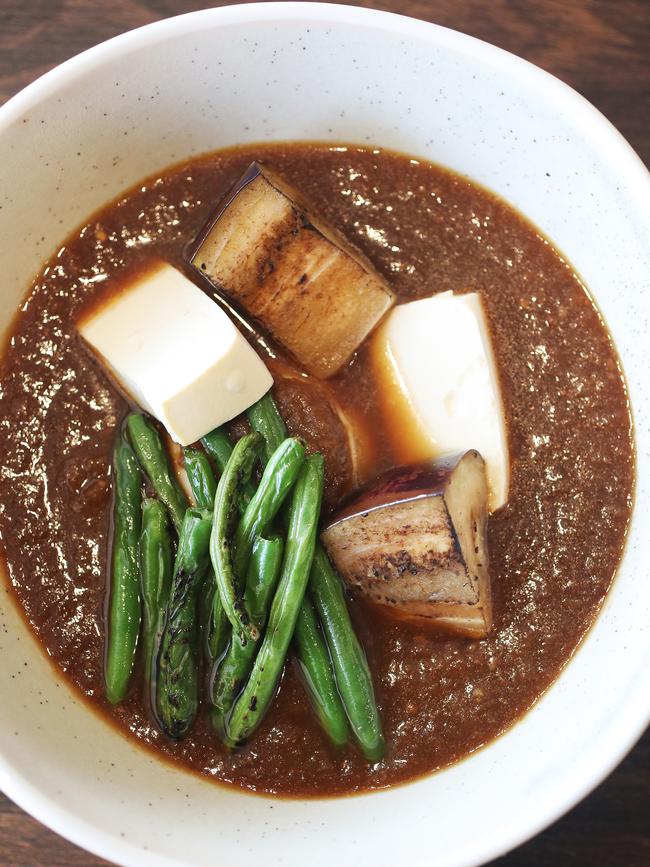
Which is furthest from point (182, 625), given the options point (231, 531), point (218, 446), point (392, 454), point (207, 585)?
point (392, 454)

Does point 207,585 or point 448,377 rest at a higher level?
point 448,377

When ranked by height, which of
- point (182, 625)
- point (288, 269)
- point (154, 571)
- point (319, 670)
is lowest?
point (319, 670)

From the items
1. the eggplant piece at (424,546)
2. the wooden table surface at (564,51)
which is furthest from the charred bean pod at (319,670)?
the wooden table surface at (564,51)

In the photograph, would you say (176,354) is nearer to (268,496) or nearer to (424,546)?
(268,496)

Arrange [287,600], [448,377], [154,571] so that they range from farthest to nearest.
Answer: [448,377]
[154,571]
[287,600]

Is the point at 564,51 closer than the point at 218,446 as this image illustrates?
No

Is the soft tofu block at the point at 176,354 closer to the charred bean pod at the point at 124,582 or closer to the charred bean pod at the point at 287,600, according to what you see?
the charred bean pod at the point at 124,582

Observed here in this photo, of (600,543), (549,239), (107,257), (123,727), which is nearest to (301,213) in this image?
(107,257)
